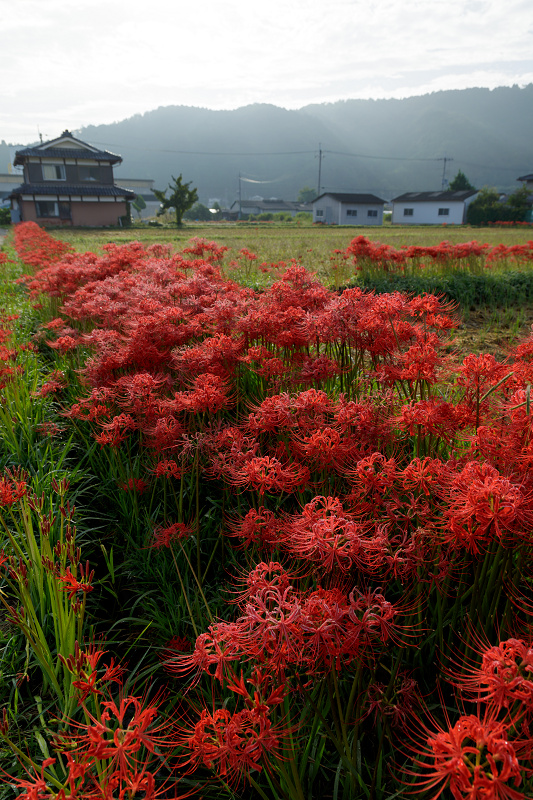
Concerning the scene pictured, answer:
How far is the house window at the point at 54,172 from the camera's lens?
43556mm

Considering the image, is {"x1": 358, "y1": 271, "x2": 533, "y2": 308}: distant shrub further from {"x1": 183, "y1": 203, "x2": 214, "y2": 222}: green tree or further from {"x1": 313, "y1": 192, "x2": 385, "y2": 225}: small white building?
{"x1": 183, "y1": 203, "x2": 214, "y2": 222}: green tree

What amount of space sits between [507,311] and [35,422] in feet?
26.3

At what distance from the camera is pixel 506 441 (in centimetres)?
184

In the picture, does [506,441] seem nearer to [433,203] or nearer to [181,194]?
[181,194]

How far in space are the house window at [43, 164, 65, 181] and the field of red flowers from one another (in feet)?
154

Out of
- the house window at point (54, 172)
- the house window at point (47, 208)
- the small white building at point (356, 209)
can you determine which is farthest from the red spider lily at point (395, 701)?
the small white building at point (356, 209)

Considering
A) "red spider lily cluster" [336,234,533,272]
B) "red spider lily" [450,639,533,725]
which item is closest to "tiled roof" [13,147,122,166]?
"red spider lily cluster" [336,234,533,272]

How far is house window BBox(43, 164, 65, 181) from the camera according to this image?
43.6 m

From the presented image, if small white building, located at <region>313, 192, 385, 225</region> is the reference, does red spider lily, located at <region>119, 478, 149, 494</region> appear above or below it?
below

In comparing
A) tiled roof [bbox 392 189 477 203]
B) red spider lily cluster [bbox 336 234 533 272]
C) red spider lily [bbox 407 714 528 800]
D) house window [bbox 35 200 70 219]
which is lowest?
red spider lily [bbox 407 714 528 800]

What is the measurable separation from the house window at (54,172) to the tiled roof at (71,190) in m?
0.79

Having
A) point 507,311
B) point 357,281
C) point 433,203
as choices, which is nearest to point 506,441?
point 507,311

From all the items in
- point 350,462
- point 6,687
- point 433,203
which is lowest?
point 6,687

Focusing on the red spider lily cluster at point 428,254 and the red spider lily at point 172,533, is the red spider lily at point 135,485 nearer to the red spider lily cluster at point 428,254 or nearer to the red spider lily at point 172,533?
the red spider lily at point 172,533
